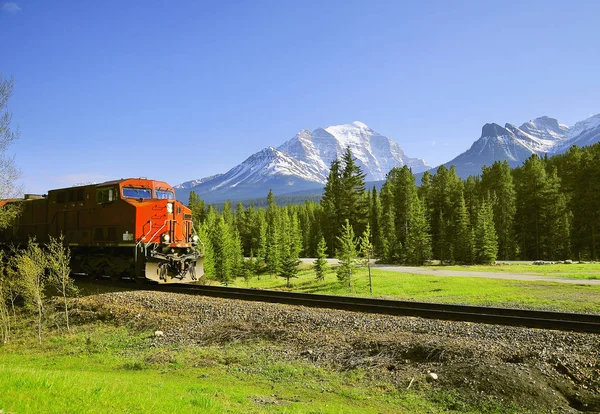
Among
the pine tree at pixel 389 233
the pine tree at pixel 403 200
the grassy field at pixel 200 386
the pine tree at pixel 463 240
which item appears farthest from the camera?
the pine tree at pixel 403 200

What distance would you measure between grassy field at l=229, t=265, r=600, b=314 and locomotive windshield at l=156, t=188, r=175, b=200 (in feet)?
41.6

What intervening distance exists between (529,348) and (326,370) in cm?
489

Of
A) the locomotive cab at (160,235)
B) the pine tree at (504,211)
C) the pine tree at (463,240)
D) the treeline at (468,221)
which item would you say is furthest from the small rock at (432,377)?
the pine tree at (504,211)

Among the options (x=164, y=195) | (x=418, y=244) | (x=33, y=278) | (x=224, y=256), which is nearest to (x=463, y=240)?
(x=418, y=244)

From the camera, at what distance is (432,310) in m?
13.8

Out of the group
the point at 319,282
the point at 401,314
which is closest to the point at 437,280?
the point at 319,282

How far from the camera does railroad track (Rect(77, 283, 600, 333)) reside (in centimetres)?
1176

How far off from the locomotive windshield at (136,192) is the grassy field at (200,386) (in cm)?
878

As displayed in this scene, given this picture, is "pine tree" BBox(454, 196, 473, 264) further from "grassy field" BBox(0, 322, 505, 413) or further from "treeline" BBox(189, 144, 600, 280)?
"grassy field" BBox(0, 322, 505, 413)

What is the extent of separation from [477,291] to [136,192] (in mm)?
21512

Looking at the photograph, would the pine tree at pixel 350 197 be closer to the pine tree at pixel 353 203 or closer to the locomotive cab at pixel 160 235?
the pine tree at pixel 353 203

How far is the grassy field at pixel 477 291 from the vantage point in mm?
19594

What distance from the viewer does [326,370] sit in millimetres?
9945

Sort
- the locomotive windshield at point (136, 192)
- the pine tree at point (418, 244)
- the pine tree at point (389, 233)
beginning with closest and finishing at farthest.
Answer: the locomotive windshield at point (136, 192) < the pine tree at point (418, 244) < the pine tree at point (389, 233)
